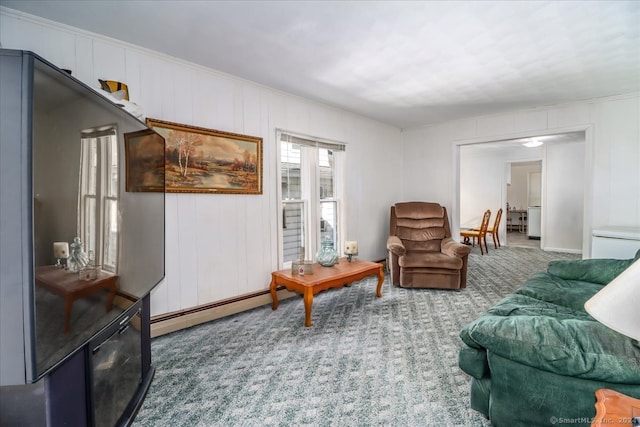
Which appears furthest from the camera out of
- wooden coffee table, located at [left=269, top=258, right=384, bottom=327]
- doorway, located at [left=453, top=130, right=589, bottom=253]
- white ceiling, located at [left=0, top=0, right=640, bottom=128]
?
doorway, located at [left=453, top=130, right=589, bottom=253]

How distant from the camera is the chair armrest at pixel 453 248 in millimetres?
3770

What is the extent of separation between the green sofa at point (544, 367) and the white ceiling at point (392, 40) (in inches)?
76.9

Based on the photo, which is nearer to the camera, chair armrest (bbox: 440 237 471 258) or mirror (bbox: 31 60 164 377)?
mirror (bbox: 31 60 164 377)

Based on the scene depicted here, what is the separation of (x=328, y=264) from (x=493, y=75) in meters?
2.59

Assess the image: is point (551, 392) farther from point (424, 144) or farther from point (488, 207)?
point (488, 207)

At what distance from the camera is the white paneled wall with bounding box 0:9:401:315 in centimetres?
222

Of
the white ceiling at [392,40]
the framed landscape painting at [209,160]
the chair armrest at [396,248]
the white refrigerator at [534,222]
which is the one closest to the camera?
the white ceiling at [392,40]

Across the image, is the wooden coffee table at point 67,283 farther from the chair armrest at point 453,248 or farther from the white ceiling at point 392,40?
the chair armrest at point 453,248

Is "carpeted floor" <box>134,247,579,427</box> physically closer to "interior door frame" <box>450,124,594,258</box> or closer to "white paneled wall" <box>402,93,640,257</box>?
"interior door frame" <box>450,124,594,258</box>

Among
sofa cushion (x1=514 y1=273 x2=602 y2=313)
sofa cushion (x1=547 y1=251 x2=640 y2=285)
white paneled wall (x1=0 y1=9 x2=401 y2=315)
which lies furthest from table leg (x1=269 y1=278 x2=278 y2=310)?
sofa cushion (x1=547 y1=251 x2=640 y2=285)

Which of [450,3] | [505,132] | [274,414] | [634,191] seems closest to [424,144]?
[505,132]

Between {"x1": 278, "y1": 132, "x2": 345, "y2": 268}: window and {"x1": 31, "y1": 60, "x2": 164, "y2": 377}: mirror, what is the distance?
219 cm

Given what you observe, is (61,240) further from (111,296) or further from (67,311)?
(111,296)

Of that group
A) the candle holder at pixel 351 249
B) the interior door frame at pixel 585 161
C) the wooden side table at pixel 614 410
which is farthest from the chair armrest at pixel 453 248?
the wooden side table at pixel 614 410
